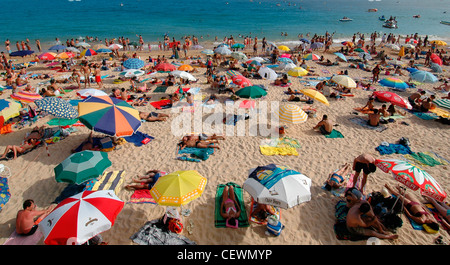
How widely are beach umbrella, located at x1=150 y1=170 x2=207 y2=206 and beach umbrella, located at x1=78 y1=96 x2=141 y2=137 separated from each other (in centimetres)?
286

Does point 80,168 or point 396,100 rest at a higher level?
point 396,100

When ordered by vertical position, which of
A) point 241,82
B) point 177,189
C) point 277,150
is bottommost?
point 277,150

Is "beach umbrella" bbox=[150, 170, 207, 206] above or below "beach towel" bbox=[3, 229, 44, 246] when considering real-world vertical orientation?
above

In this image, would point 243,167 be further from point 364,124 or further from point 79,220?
point 364,124

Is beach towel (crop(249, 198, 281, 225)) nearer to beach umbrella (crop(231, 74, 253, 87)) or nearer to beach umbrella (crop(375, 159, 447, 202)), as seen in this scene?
beach umbrella (crop(375, 159, 447, 202))

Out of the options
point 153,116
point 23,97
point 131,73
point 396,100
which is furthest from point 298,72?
point 23,97

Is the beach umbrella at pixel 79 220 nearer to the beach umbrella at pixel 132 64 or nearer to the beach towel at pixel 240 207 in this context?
the beach towel at pixel 240 207

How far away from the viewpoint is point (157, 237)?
16.6 ft

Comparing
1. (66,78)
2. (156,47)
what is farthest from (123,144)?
(156,47)

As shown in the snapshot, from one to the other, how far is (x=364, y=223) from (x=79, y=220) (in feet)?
18.8

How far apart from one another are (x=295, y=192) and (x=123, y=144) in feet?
21.7

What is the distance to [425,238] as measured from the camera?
17.4 ft

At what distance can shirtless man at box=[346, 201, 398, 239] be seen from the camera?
5.03 metres

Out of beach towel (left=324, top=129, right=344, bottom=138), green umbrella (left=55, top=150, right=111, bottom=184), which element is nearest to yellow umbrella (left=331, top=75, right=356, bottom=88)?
beach towel (left=324, top=129, right=344, bottom=138)
